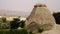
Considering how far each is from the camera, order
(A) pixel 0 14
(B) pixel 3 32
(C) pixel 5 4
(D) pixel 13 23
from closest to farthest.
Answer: (B) pixel 3 32
(D) pixel 13 23
(A) pixel 0 14
(C) pixel 5 4

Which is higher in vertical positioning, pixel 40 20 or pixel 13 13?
pixel 40 20

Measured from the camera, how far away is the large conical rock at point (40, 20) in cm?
616

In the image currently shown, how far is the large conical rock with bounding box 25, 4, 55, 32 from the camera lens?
616cm

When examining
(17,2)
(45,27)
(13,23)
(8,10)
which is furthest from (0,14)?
(45,27)

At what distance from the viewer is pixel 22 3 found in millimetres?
10398

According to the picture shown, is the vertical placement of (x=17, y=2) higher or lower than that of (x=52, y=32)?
higher

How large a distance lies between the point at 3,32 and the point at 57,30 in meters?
2.26

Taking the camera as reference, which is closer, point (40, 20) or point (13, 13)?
point (40, 20)

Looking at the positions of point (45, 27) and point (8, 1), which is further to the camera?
point (8, 1)

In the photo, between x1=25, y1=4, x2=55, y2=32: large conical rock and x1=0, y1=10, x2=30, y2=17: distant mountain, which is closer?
x1=25, y1=4, x2=55, y2=32: large conical rock

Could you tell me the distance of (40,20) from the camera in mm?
6270

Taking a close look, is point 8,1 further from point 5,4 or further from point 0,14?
point 0,14

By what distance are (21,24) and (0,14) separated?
3.12 m

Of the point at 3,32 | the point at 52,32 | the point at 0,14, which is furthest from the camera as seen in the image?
the point at 0,14
